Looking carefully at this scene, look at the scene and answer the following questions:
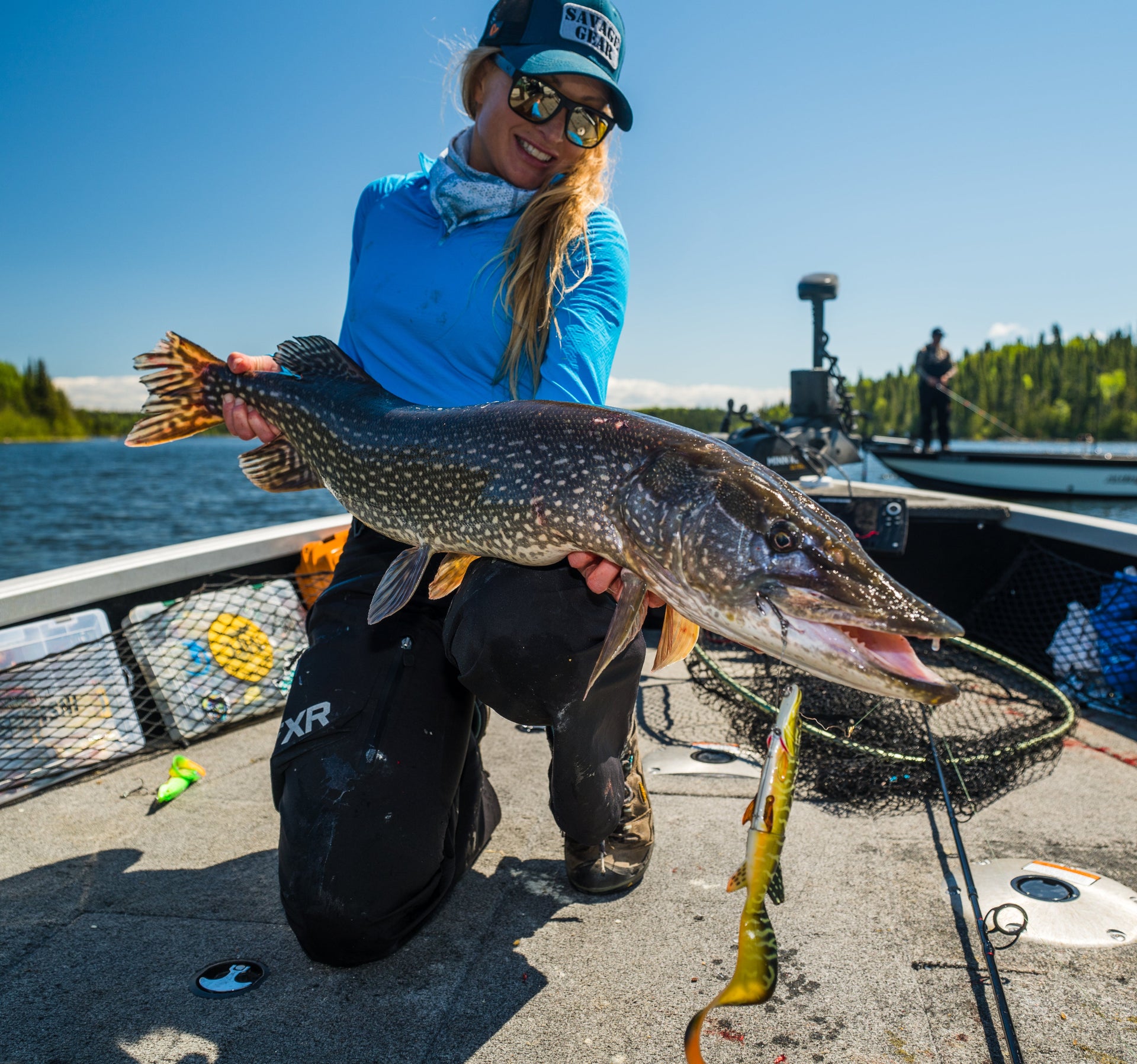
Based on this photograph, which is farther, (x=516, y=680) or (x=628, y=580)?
(x=516, y=680)

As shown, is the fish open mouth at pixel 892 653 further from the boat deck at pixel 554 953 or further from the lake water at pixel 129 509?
the lake water at pixel 129 509

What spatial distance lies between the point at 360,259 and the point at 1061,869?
121 inches

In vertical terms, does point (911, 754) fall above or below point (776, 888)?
below

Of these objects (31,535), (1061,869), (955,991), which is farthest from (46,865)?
(31,535)

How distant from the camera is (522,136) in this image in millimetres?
2670

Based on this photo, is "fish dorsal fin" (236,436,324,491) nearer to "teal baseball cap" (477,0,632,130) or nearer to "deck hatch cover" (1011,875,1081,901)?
"teal baseball cap" (477,0,632,130)

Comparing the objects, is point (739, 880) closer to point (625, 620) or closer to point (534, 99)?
point (625, 620)

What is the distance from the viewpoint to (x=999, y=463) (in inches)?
620

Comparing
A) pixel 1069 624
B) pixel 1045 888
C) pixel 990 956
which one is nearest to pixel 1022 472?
pixel 1069 624

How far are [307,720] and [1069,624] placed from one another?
4250 millimetres

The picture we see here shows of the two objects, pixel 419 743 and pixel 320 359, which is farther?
pixel 320 359

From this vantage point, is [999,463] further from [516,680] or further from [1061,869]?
[516,680]

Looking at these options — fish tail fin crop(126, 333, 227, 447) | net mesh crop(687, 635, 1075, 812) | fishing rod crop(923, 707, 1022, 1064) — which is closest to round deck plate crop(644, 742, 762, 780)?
Answer: net mesh crop(687, 635, 1075, 812)

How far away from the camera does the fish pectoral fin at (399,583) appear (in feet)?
7.34
